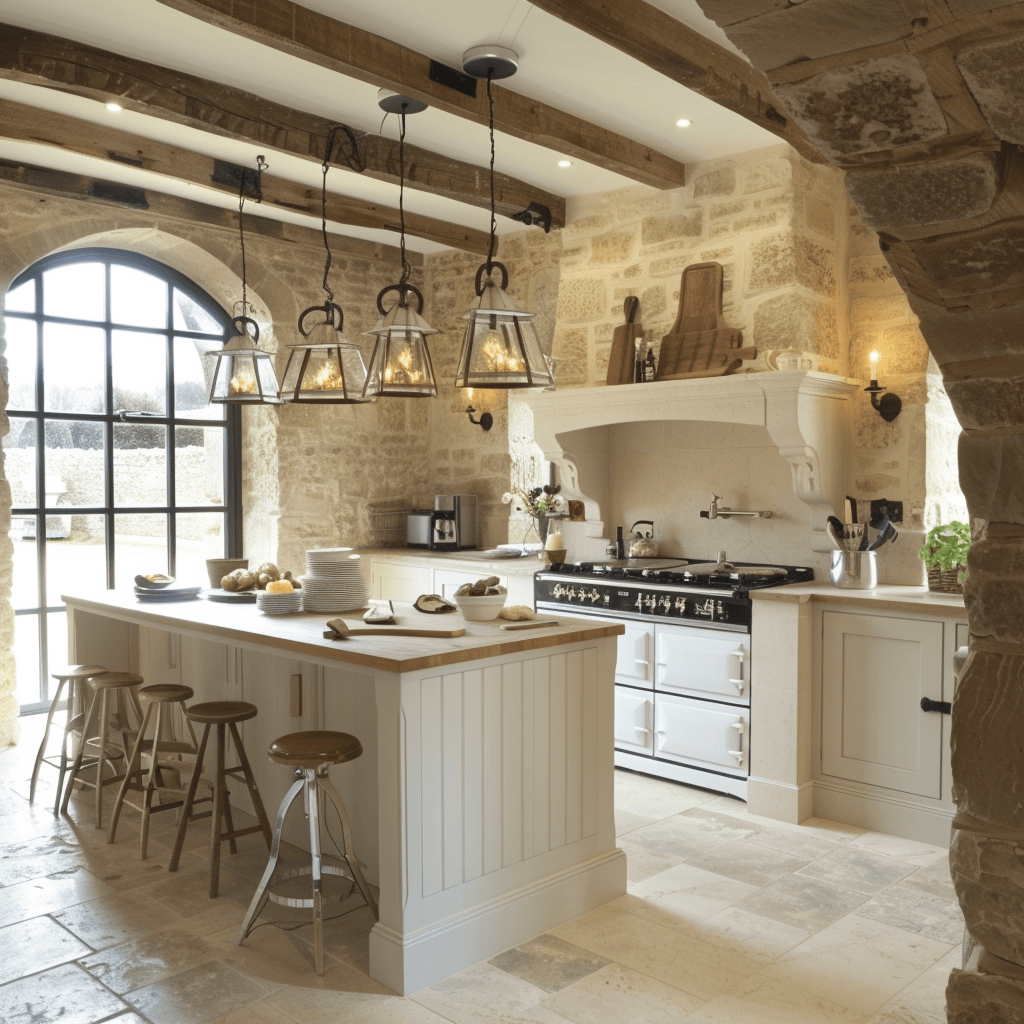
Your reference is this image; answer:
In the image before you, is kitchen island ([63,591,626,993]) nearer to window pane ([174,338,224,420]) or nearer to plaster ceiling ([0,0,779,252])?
plaster ceiling ([0,0,779,252])

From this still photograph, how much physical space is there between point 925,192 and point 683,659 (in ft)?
11.7

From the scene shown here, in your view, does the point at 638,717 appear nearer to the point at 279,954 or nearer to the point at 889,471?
the point at 889,471

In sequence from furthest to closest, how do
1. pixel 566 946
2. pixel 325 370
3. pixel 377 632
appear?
pixel 325 370 < pixel 377 632 < pixel 566 946

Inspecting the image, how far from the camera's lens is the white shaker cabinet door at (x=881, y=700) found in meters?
4.06

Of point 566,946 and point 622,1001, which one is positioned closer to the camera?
point 622,1001

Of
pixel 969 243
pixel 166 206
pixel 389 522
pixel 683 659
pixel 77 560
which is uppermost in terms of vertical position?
pixel 166 206

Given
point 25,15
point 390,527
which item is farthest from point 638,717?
point 25,15

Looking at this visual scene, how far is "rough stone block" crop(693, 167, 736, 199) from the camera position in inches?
201

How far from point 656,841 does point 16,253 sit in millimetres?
4607

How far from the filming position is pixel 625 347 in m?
5.45

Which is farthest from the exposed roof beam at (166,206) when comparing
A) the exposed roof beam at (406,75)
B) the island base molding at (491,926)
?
the island base molding at (491,926)

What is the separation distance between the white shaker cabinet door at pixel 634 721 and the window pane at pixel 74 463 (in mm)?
3520

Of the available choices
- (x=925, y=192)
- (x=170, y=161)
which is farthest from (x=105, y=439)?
(x=925, y=192)

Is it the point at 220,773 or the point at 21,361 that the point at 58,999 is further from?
the point at 21,361
